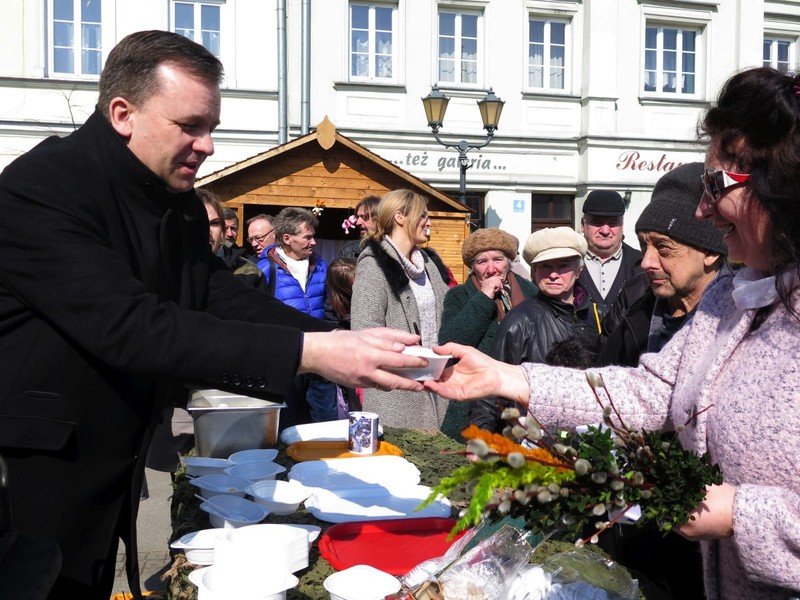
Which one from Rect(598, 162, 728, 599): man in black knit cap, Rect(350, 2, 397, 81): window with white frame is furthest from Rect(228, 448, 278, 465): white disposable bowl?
Rect(350, 2, 397, 81): window with white frame

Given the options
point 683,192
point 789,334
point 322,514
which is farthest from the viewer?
point 683,192

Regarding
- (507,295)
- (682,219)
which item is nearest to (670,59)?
(507,295)

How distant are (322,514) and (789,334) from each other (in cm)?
141

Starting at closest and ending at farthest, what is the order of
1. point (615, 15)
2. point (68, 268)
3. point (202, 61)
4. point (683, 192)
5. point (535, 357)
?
1. point (68, 268)
2. point (202, 61)
3. point (683, 192)
4. point (535, 357)
5. point (615, 15)

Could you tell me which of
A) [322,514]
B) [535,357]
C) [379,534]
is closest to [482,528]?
[379,534]

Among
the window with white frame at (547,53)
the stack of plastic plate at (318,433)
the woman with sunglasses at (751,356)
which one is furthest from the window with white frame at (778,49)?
the woman with sunglasses at (751,356)

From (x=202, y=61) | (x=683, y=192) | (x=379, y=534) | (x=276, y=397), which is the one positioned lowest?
(x=379, y=534)

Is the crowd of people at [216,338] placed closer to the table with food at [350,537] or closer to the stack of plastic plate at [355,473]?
the table with food at [350,537]

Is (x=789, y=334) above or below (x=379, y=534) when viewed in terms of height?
above

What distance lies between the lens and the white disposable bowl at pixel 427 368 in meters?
2.03

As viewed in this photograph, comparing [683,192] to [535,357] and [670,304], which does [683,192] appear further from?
[535,357]

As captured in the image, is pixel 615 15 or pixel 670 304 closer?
pixel 670 304

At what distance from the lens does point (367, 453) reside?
116 inches

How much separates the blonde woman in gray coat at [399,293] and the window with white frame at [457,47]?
10.5 metres
